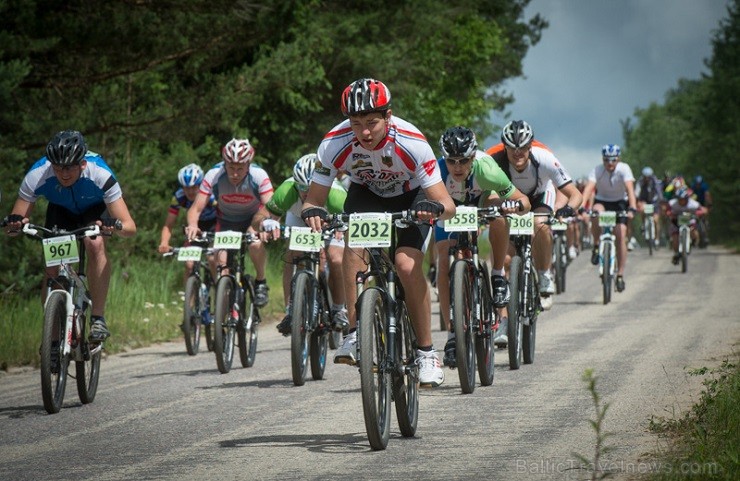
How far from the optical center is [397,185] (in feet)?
28.3

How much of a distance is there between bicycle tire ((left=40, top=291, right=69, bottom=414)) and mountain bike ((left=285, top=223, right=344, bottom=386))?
1.99 meters

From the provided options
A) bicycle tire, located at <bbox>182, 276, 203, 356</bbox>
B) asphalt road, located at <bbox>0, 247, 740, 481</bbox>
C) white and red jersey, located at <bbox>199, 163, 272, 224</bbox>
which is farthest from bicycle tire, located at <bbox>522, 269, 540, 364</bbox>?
bicycle tire, located at <bbox>182, 276, 203, 356</bbox>

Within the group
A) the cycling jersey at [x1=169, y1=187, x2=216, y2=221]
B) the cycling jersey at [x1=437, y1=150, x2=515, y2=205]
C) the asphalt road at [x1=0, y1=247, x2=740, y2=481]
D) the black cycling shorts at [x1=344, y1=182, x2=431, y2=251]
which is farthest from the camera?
the cycling jersey at [x1=169, y1=187, x2=216, y2=221]

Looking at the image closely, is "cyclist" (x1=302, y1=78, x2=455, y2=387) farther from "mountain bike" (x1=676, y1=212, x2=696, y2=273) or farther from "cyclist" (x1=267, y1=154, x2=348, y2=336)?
"mountain bike" (x1=676, y1=212, x2=696, y2=273)

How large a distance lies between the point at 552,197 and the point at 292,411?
16.4ft

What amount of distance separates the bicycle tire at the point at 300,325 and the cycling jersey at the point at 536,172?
2868 millimetres

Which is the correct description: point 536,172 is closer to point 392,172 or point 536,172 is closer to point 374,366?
point 392,172

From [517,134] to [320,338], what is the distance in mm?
2834

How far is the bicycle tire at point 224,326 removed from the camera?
→ 12281 mm

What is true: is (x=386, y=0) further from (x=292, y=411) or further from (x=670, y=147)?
(x=670, y=147)

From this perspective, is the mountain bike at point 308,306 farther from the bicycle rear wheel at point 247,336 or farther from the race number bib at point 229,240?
the bicycle rear wheel at point 247,336

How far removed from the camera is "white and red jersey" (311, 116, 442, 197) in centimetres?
831

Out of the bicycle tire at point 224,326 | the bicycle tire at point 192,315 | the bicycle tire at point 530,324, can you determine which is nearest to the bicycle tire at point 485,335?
the bicycle tire at point 530,324

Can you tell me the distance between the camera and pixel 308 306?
37.6 ft
